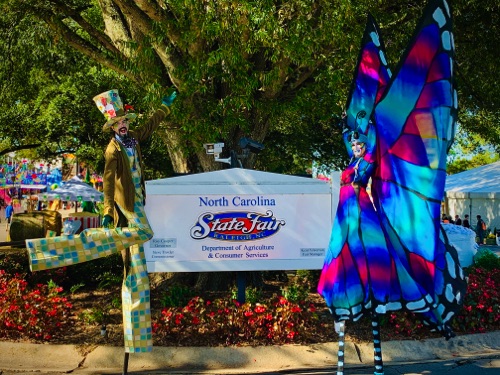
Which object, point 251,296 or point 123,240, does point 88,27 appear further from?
point 123,240

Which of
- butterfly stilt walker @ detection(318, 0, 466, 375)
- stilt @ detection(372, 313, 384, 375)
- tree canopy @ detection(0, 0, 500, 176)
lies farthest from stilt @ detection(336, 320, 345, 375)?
tree canopy @ detection(0, 0, 500, 176)

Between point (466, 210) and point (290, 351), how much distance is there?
81.7ft

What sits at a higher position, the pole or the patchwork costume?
the patchwork costume

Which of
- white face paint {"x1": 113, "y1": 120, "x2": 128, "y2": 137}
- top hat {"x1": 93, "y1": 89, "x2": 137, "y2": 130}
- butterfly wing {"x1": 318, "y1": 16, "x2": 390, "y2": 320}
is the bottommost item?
butterfly wing {"x1": 318, "y1": 16, "x2": 390, "y2": 320}

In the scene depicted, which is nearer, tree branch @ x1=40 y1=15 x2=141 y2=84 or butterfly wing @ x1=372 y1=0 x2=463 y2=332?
butterfly wing @ x1=372 y1=0 x2=463 y2=332

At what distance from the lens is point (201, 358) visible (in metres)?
5.67

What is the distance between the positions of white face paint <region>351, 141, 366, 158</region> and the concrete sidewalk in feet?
6.78

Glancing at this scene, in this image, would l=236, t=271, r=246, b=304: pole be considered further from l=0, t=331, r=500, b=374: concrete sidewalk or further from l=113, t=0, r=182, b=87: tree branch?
l=113, t=0, r=182, b=87: tree branch

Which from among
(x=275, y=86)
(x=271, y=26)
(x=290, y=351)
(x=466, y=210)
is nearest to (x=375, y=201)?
(x=290, y=351)

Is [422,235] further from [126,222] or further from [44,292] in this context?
[44,292]

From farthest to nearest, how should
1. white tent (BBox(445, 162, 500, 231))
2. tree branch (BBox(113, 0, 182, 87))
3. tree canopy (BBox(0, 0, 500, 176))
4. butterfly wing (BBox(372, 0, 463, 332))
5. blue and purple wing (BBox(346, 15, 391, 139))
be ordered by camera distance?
1. white tent (BBox(445, 162, 500, 231))
2. tree branch (BBox(113, 0, 182, 87))
3. tree canopy (BBox(0, 0, 500, 176))
4. blue and purple wing (BBox(346, 15, 391, 139))
5. butterfly wing (BBox(372, 0, 463, 332))

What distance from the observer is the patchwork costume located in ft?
15.8

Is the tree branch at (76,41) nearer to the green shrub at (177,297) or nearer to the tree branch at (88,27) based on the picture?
the tree branch at (88,27)

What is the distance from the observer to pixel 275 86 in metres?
7.47
